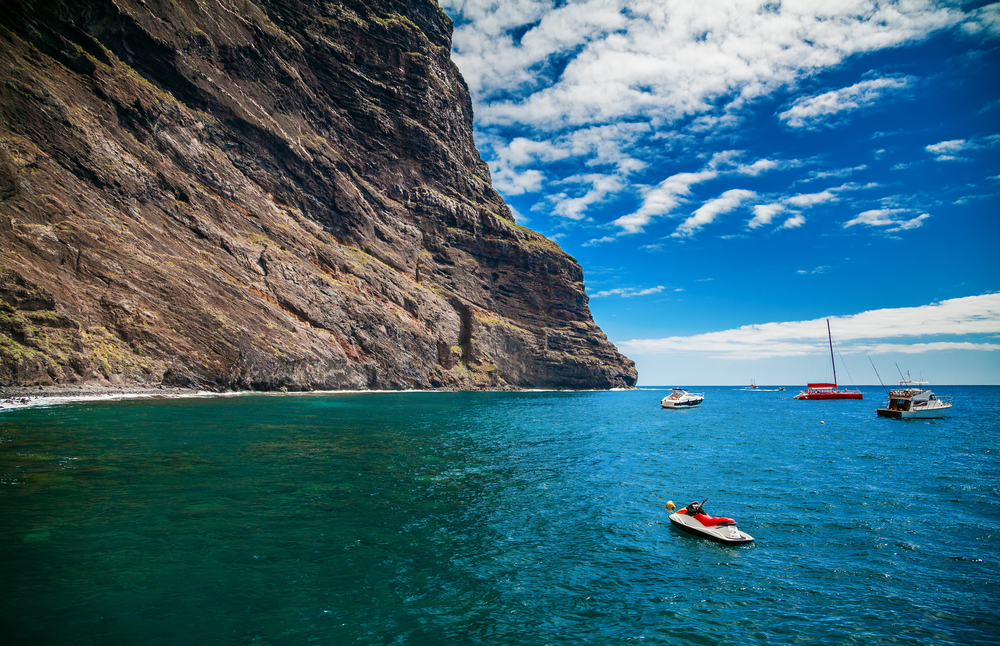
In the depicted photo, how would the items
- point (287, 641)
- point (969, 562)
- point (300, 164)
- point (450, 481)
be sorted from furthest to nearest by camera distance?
1. point (300, 164)
2. point (450, 481)
3. point (969, 562)
4. point (287, 641)

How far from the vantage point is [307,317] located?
83000mm

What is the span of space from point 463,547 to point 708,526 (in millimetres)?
8799

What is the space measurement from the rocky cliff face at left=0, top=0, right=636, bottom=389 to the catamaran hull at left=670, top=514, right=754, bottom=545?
196 ft

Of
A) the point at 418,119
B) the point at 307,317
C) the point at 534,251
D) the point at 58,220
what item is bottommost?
the point at 307,317

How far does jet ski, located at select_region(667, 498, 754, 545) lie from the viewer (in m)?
A: 14.9

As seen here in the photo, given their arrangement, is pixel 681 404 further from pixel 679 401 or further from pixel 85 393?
pixel 85 393

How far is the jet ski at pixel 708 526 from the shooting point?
14.9 m

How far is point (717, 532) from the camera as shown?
15141mm

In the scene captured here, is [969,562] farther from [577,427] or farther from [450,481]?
[577,427]

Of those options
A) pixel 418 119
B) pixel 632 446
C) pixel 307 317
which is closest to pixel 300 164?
pixel 307 317

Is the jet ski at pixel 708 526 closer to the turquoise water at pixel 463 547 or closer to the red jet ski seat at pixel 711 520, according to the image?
the red jet ski seat at pixel 711 520

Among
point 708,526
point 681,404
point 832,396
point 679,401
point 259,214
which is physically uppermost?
point 259,214

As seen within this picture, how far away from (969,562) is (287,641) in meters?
19.5

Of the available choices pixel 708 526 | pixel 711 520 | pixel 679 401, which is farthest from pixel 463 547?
pixel 679 401
